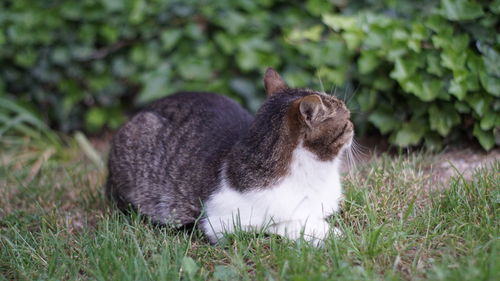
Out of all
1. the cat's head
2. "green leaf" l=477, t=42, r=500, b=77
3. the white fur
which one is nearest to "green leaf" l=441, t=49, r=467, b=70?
"green leaf" l=477, t=42, r=500, b=77

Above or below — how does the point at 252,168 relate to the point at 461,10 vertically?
below

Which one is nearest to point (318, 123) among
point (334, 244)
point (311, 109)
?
point (311, 109)

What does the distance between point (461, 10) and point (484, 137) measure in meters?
0.89

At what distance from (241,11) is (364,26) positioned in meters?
1.35

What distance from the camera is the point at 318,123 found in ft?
9.57

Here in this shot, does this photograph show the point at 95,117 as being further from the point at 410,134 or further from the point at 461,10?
the point at 461,10

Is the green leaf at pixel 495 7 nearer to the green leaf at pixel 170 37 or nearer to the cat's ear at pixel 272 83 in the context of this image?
the cat's ear at pixel 272 83

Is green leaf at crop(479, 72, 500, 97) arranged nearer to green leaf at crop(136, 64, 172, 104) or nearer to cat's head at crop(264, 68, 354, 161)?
cat's head at crop(264, 68, 354, 161)

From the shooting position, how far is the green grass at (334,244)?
8.42ft

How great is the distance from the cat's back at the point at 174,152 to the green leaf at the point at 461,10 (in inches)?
61.4

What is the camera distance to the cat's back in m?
3.37

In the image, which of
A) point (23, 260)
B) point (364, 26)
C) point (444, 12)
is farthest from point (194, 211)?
point (444, 12)

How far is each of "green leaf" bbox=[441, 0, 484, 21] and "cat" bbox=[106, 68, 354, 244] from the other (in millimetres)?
1397

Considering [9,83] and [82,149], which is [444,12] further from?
[9,83]
